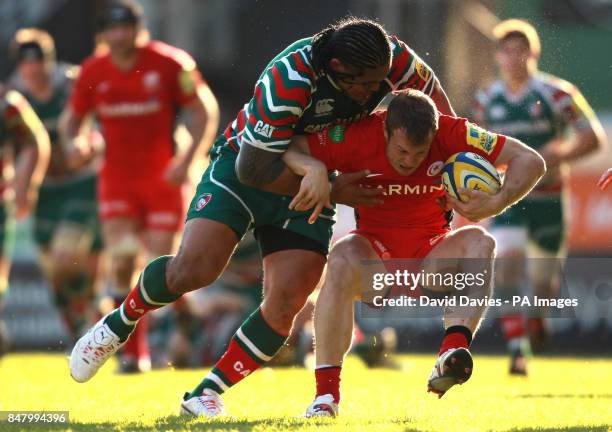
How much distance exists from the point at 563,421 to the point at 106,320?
89.2 inches

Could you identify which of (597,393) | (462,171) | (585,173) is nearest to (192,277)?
(462,171)

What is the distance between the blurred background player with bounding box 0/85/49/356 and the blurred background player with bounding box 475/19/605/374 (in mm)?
3646

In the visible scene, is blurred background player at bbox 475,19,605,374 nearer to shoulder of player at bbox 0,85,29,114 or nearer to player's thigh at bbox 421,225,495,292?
player's thigh at bbox 421,225,495,292

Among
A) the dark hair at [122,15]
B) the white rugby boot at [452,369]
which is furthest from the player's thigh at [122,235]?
the white rugby boot at [452,369]

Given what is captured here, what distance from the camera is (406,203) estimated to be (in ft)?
20.5

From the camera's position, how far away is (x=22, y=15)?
17.4 meters

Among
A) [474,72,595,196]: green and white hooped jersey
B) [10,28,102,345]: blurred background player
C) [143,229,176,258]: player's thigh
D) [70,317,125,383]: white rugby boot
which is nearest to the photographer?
[70,317,125,383]: white rugby boot

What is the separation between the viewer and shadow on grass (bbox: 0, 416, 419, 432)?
5.48m

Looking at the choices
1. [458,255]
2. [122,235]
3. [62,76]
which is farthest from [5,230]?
[458,255]

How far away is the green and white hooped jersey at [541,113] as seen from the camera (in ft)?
31.2

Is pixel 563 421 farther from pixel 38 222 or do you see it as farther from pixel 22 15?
pixel 22 15

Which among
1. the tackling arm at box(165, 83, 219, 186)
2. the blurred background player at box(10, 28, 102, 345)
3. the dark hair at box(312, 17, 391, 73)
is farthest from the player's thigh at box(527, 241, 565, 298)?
→ the blurred background player at box(10, 28, 102, 345)

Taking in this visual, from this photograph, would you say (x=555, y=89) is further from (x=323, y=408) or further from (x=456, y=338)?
(x=323, y=408)

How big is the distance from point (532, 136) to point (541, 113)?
14.0 inches
